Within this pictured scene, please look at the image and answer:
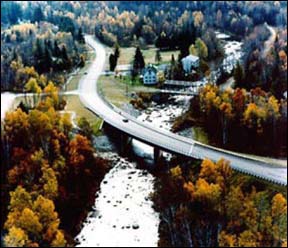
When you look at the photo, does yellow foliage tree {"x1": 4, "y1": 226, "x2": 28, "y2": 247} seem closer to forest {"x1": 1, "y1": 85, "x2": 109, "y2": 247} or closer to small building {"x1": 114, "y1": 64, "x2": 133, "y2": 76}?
forest {"x1": 1, "y1": 85, "x2": 109, "y2": 247}

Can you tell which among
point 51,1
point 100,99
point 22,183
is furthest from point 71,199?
point 51,1

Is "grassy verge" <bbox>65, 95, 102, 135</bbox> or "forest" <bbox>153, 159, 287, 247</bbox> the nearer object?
"forest" <bbox>153, 159, 287, 247</bbox>

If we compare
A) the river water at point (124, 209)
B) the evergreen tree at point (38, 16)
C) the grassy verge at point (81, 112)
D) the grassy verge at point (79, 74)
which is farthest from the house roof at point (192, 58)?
the evergreen tree at point (38, 16)

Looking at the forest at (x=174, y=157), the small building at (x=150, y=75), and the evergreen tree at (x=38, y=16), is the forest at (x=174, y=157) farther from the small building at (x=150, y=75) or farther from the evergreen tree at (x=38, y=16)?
the evergreen tree at (x=38, y=16)

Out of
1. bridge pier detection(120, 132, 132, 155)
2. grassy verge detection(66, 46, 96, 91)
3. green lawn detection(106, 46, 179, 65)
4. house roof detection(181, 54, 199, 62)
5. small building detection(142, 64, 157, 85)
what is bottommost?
bridge pier detection(120, 132, 132, 155)

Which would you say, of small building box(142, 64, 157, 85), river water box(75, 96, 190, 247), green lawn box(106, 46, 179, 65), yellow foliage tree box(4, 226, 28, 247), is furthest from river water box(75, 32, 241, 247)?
green lawn box(106, 46, 179, 65)

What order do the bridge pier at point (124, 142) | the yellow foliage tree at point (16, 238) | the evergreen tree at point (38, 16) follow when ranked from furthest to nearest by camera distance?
the evergreen tree at point (38, 16)
the bridge pier at point (124, 142)
the yellow foliage tree at point (16, 238)

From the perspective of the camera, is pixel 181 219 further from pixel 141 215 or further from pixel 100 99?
pixel 100 99

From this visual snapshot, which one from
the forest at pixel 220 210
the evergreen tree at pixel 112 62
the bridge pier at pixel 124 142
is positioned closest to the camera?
the forest at pixel 220 210
